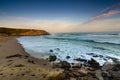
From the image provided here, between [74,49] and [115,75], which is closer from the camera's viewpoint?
[115,75]

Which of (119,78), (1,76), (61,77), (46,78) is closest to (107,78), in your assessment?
(119,78)

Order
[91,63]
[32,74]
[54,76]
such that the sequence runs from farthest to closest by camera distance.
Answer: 1. [91,63]
2. [32,74]
3. [54,76]

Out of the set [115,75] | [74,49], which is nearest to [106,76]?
[115,75]

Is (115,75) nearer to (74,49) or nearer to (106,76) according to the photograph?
(106,76)

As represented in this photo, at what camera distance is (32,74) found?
6.03 meters

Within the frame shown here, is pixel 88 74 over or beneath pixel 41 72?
beneath

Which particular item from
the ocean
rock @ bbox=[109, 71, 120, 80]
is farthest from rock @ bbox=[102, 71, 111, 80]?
the ocean

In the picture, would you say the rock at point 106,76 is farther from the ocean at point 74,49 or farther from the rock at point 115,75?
the ocean at point 74,49

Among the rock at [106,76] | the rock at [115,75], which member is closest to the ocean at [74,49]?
the rock at [115,75]

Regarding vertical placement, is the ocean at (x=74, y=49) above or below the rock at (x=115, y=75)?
below

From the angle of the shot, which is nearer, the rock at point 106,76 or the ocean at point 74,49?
the rock at point 106,76

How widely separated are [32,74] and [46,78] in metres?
0.72

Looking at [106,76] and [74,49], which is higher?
[106,76]

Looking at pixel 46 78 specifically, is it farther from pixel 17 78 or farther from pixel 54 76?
pixel 17 78
